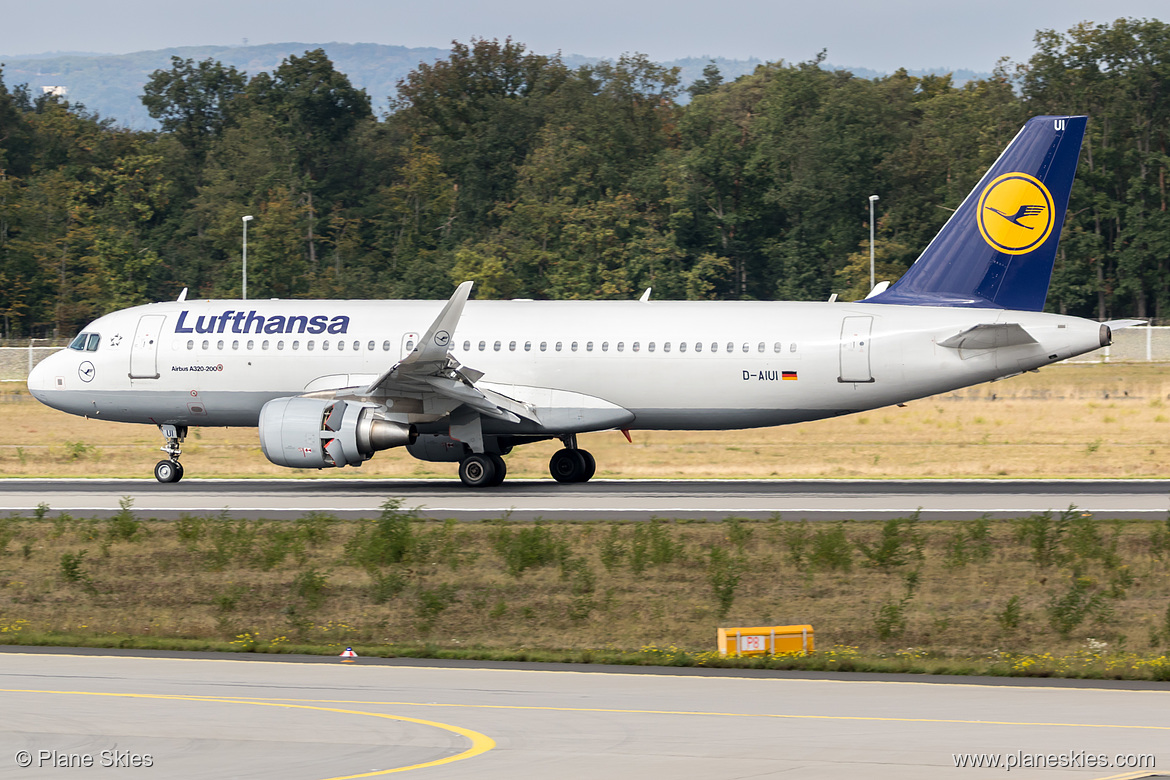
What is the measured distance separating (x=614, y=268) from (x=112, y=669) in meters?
70.3

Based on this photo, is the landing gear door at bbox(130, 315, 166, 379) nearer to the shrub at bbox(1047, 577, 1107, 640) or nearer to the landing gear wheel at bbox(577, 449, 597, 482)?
the landing gear wheel at bbox(577, 449, 597, 482)

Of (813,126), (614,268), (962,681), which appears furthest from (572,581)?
(813,126)

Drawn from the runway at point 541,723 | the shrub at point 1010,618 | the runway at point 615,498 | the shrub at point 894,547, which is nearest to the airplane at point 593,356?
the runway at point 615,498

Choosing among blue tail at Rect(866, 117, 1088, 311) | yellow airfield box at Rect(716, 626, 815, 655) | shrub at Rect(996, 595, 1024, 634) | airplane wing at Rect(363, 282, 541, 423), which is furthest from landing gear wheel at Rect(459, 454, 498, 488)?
yellow airfield box at Rect(716, 626, 815, 655)

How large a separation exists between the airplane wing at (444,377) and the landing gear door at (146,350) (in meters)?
6.08

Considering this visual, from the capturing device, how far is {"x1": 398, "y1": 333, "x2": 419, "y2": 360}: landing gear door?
109ft

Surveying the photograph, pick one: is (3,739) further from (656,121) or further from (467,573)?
(656,121)

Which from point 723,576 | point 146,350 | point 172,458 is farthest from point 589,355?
point 723,576

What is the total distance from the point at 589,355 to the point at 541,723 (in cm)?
2100

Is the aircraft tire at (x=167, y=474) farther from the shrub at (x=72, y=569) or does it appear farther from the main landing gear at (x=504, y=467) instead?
the shrub at (x=72, y=569)

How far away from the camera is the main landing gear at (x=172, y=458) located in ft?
112

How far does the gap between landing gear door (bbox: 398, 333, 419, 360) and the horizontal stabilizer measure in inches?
464

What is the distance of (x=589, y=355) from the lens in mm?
32781

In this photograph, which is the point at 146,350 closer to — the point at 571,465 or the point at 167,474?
the point at 167,474
